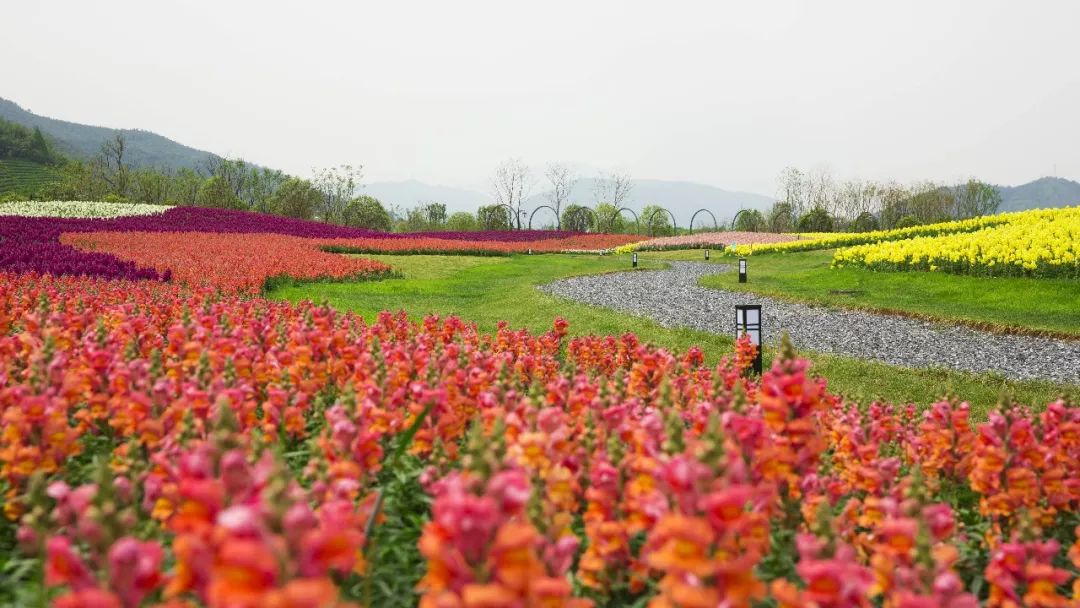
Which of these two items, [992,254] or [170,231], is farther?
[170,231]

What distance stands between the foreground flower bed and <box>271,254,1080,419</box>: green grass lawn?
149cm

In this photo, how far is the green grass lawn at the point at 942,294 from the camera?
12609 mm

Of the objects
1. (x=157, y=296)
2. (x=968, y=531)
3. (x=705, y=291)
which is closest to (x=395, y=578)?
(x=968, y=531)

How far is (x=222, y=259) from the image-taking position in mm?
18969

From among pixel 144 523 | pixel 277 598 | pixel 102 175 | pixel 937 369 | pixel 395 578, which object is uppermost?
pixel 102 175

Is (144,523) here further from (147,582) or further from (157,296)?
(157,296)

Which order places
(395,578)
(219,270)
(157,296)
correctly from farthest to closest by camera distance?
(219,270)
(157,296)
(395,578)

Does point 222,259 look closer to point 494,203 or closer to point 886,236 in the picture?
point 886,236

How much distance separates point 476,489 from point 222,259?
19329 mm

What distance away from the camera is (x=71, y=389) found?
10.4 feet

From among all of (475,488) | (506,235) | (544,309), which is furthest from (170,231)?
(475,488)

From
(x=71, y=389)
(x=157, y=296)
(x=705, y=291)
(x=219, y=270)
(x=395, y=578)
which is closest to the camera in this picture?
(x=395, y=578)

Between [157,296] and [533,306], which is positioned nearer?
[157,296]

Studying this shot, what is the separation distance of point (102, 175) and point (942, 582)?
83820 millimetres
